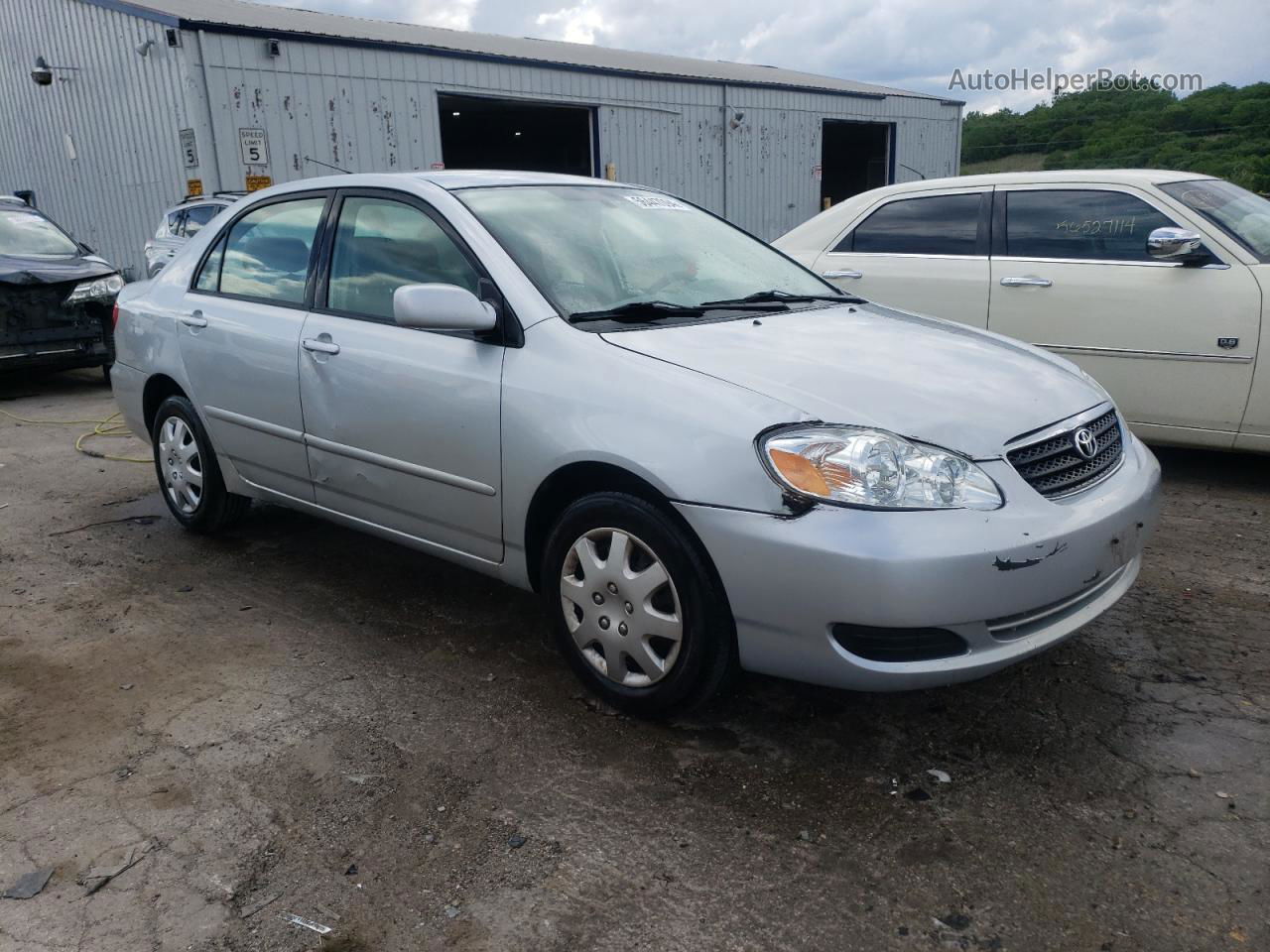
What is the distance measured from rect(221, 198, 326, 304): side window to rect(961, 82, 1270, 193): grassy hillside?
2796 cm

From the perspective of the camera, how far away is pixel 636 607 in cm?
284

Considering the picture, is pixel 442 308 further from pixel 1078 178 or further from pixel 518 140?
pixel 518 140

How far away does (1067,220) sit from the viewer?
5.46 metres

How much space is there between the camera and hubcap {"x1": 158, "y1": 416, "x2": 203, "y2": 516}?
463 centimetres

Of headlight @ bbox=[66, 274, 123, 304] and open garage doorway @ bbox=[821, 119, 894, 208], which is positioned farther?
open garage doorway @ bbox=[821, 119, 894, 208]

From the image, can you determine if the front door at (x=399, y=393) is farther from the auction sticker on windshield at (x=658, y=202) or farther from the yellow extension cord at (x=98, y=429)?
the yellow extension cord at (x=98, y=429)

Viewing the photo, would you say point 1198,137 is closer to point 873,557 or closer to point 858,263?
point 858,263

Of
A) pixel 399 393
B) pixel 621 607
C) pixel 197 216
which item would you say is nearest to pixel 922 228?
pixel 399 393

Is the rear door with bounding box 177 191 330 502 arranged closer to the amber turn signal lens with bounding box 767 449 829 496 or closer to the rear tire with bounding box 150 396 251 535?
the rear tire with bounding box 150 396 251 535

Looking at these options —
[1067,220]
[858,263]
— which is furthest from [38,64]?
[1067,220]

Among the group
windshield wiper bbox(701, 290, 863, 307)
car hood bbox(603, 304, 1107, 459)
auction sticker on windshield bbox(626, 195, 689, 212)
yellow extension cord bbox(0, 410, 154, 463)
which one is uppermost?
auction sticker on windshield bbox(626, 195, 689, 212)

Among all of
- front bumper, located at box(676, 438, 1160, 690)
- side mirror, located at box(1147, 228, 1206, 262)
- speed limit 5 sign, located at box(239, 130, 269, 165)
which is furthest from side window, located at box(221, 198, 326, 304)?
speed limit 5 sign, located at box(239, 130, 269, 165)

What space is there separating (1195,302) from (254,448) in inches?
174

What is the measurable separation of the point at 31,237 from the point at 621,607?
9.14m
